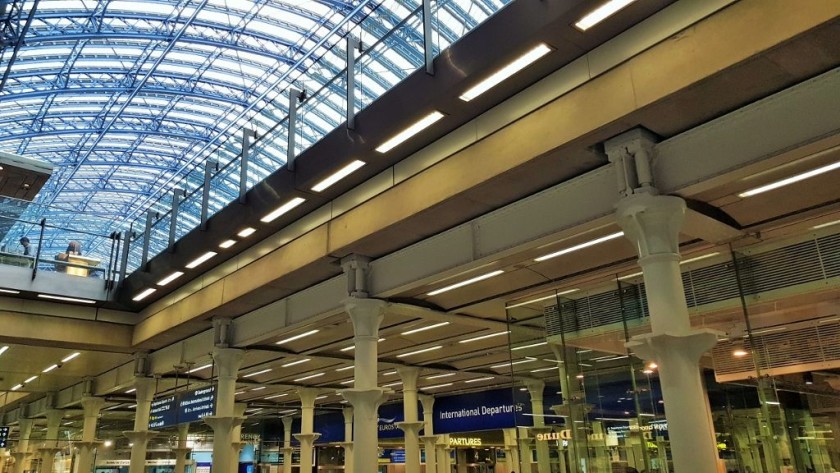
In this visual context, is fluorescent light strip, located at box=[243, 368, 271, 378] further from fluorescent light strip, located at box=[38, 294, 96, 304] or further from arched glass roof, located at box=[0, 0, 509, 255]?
arched glass roof, located at box=[0, 0, 509, 255]

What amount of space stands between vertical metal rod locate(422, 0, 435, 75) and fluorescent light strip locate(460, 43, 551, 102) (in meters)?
0.50

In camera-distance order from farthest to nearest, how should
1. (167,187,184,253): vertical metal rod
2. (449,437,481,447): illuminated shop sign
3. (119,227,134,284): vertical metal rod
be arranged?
(449,437,481,447): illuminated shop sign < (119,227,134,284): vertical metal rod < (167,187,184,253): vertical metal rod

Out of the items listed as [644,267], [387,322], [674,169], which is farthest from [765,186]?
[387,322]

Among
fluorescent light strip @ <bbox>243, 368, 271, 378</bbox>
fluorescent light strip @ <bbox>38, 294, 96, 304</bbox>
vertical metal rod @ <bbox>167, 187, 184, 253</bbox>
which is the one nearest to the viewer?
vertical metal rod @ <bbox>167, 187, 184, 253</bbox>

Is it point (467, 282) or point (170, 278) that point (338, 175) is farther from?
point (170, 278)

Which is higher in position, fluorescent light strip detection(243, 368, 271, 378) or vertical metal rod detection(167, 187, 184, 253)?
vertical metal rod detection(167, 187, 184, 253)

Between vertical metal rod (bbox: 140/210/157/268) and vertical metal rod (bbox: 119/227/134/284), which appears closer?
vertical metal rod (bbox: 140/210/157/268)

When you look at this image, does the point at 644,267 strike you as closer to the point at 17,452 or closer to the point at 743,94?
the point at 743,94

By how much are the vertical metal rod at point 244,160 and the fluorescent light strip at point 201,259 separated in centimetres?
215

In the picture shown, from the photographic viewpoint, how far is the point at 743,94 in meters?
5.77

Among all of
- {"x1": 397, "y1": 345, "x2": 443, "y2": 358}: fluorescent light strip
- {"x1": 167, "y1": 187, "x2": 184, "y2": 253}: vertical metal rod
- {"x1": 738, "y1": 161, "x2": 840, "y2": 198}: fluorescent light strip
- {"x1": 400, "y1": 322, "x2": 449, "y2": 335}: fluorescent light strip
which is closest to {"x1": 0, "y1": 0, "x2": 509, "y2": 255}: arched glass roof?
{"x1": 167, "y1": 187, "x2": 184, "y2": 253}: vertical metal rod

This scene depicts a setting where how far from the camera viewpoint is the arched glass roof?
22.2 metres

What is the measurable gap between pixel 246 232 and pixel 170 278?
3.91 m

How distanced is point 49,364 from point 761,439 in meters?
20.5
